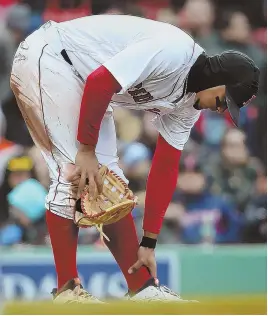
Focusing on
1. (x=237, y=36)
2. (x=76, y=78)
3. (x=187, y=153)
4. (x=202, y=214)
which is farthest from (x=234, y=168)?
(x=76, y=78)

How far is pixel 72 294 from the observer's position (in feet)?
14.8

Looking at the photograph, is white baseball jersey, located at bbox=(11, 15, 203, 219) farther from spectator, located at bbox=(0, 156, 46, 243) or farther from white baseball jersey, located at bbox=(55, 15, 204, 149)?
spectator, located at bbox=(0, 156, 46, 243)

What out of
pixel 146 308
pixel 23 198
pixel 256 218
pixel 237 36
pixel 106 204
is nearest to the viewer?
pixel 146 308

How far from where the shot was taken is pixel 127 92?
14.2ft

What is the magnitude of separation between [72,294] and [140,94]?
3.50 feet

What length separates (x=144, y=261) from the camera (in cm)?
468

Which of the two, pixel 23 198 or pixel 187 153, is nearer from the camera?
pixel 23 198

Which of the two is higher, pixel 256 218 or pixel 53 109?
pixel 53 109

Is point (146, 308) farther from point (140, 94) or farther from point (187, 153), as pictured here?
point (187, 153)

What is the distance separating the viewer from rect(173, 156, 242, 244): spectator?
285 inches

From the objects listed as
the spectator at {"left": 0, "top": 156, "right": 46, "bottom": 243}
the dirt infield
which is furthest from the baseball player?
the spectator at {"left": 0, "top": 156, "right": 46, "bottom": 243}

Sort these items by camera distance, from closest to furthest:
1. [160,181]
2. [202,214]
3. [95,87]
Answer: [95,87] < [160,181] < [202,214]

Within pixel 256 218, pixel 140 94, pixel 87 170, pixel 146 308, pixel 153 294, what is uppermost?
pixel 140 94

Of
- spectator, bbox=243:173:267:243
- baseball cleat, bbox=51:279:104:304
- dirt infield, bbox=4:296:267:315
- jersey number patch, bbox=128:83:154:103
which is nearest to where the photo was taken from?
dirt infield, bbox=4:296:267:315
